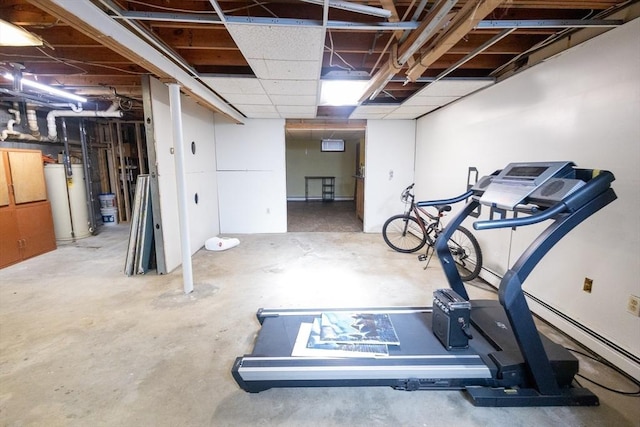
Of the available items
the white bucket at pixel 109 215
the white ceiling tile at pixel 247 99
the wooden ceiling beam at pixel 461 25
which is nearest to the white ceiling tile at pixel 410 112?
the white ceiling tile at pixel 247 99

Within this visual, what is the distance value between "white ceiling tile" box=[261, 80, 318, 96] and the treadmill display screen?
6.74 feet

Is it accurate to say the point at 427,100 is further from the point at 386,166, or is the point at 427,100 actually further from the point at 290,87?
the point at 290,87

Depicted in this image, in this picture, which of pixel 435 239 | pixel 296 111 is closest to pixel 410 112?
pixel 296 111

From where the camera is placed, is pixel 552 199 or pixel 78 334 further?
pixel 78 334

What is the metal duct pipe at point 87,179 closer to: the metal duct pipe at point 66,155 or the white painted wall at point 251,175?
the metal duct pipe at point 66,155

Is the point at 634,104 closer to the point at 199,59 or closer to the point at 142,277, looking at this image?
the point at 199,59

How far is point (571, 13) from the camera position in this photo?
82.0 inches

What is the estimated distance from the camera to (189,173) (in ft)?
13.4

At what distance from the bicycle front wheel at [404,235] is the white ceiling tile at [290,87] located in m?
2.18

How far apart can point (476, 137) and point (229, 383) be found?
356 cm

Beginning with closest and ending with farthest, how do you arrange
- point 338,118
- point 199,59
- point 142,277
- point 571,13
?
point 571,13 < point 199,59 < point 142,277 < point 338,118

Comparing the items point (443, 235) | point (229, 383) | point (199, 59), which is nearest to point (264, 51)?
point (199, 59)

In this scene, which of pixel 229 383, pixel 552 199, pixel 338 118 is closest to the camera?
pixel 552 199

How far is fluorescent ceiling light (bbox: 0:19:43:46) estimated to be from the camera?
192 centimetres
